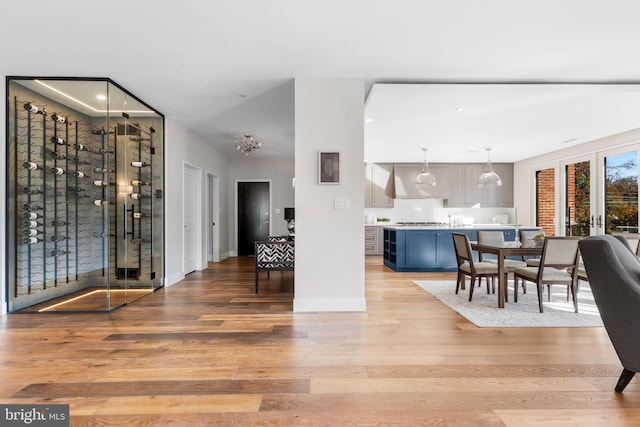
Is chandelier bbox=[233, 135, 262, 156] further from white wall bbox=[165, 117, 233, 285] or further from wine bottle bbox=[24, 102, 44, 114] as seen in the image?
wine bottle bbox=[24, 102, 44, 114]

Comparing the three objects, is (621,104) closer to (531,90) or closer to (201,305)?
(531,90)

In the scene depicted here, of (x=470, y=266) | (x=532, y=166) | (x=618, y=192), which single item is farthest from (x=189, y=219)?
(x=532, y=166)

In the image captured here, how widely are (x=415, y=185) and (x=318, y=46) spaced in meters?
5.95

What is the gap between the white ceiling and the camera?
237 centimetres

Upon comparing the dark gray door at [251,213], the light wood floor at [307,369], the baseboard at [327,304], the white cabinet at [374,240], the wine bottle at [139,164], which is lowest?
the light wood floor at [307,369]

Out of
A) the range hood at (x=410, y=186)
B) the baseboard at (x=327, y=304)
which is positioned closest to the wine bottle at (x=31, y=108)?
the baseboard at (x=327, y=304)

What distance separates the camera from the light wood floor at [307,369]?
1.76 m

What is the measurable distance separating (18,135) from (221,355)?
129 inches

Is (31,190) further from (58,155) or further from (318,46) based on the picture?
(318,46)

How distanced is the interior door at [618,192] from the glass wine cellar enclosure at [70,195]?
722cm

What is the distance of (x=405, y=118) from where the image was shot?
4.62 metres

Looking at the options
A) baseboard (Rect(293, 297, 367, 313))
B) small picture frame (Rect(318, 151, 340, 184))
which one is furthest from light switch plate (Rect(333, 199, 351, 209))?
baseboard (Rect(293, 297, 367, 313))

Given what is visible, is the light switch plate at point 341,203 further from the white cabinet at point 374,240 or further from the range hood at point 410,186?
the range hood at point 410,186

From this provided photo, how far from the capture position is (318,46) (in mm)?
2873
